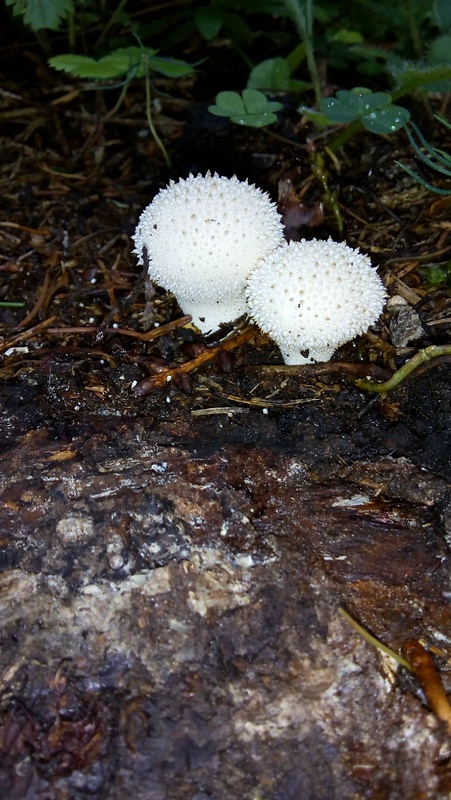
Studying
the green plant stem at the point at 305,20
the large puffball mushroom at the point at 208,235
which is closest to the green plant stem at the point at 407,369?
the large puffball mushroom at the point at 208,235

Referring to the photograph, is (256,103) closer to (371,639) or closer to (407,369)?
(407,369)

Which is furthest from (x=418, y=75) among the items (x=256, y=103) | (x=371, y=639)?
(x=371, y=639)

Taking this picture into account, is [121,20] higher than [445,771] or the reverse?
higher

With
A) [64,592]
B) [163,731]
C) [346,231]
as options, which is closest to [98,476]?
[64,592]

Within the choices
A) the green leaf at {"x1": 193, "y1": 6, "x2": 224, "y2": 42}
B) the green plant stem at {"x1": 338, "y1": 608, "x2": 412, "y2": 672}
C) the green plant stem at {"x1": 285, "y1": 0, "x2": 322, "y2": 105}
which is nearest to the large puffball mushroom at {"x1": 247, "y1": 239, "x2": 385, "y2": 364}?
the green plant stem at {"x1": 338, "y1": 608, "x2": 412, "y2": 672}

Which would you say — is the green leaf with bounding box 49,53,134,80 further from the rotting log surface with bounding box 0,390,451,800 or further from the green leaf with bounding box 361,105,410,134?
the rotting log surface with bounding box 0,390,451,800

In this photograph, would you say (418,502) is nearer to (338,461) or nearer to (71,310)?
(338,461)
